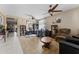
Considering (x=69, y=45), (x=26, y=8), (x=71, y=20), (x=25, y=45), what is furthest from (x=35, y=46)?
(x=71, y=20)

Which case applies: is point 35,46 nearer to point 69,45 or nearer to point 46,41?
point 46,41

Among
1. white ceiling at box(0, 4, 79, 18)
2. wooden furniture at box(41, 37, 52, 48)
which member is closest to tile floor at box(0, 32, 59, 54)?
wooden furniture at box(41, 37, 52, 48)

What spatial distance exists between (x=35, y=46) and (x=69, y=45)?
1154 mm

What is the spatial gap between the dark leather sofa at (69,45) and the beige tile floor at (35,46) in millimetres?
226

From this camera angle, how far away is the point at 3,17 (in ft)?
12.4

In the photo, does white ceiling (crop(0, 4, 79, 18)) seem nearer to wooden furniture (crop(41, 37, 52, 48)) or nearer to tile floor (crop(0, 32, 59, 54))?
tile floor (crop(0, 32, 59, 54))

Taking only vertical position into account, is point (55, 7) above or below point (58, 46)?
above

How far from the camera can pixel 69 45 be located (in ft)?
11.2

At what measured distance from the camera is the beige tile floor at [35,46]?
394cm

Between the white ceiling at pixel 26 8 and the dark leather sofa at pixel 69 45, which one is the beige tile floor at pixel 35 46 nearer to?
the dark leather sofa at pixel 69 45
